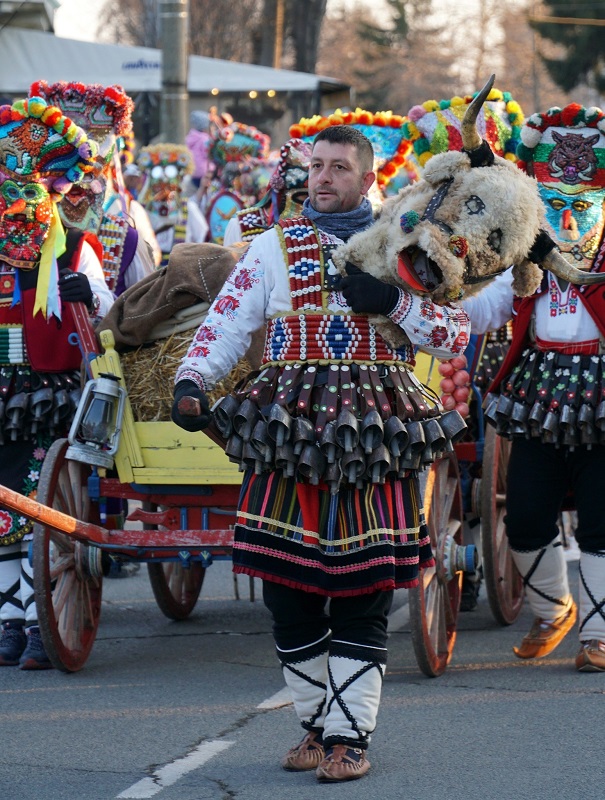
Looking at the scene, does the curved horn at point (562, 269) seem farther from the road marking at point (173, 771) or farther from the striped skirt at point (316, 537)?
the road marking at point (173, 771)

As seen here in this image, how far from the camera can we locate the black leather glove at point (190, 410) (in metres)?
4.24

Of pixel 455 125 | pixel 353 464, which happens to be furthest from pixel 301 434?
pixel 455 125

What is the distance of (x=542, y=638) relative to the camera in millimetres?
6133

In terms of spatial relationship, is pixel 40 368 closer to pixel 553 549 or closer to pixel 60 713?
pixel 60 713

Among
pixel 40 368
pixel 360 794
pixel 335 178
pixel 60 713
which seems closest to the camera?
pixel 360 794

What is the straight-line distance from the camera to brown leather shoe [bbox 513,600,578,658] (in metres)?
6.12

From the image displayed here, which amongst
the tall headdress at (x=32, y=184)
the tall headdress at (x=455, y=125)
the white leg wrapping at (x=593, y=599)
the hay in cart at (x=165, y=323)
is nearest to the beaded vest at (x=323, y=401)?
the hay in cart at (x=165, y=323)

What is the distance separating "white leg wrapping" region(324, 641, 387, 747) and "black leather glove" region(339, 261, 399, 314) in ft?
3.33

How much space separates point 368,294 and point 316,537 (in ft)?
2.46

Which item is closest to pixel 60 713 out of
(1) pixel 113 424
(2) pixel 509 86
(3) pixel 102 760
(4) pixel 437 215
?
(3) pixel 102 760

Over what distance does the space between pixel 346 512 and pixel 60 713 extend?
156 cm

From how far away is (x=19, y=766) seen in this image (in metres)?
4.52

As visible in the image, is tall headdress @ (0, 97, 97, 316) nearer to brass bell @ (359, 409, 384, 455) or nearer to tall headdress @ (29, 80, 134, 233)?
tall headdress @ (29, 80, 134, 233)

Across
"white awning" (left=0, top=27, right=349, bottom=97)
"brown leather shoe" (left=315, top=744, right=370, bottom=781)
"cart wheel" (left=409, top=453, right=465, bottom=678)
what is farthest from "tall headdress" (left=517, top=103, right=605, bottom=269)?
"white awning" (left=0, top=27, right=349, bottom=97)
